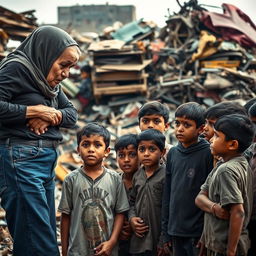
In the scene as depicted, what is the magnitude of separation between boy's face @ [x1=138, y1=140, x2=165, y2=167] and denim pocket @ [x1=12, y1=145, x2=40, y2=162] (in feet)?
3.02

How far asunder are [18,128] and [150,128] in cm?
128

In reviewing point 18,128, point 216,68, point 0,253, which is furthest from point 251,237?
point 216,68

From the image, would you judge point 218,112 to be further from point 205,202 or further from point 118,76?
point 118,76

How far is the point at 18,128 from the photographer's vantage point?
3.01 meters

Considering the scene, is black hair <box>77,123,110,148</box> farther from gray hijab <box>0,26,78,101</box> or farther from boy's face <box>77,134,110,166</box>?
gray hijab <box>0,26,78,101</box>

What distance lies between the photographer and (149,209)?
Result: 138 inches

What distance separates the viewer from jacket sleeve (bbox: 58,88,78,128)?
325 centimetres

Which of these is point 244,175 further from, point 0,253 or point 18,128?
point 0,253

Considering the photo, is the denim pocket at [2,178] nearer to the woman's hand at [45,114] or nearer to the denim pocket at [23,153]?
the denim pocket at [23,153]

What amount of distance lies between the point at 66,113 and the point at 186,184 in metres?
1.02

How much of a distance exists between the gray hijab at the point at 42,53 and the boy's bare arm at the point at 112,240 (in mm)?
1142

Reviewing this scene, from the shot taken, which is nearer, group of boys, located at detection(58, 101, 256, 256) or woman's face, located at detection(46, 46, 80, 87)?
woman's face, located at detection(46, 46, 80, 87)

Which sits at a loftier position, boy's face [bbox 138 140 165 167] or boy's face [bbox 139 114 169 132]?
boy's face [bbox 139 114 169 132]

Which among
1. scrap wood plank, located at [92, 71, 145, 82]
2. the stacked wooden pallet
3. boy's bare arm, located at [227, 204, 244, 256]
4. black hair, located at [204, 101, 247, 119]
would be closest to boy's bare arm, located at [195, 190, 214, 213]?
boy's bare arm, located at [227, 204, 244, 256]
